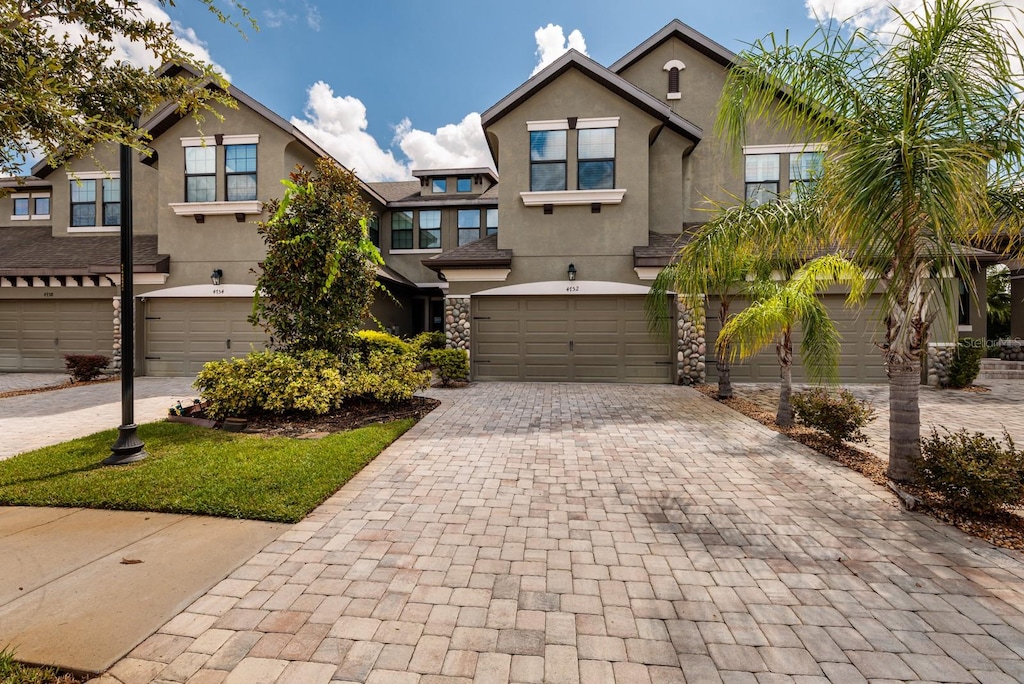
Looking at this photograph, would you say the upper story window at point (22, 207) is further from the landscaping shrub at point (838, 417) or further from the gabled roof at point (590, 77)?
the landscaping shrub at point (838, 417)

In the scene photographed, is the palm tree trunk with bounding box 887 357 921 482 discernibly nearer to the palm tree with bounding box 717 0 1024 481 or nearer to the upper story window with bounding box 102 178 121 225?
the palm tree with bounding box 717 0 1024 481

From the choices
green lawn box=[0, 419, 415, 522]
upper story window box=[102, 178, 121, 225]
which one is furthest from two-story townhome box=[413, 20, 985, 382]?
upper story window box=[102, 178, 121, 225]

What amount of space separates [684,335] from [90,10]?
1220 centimetres

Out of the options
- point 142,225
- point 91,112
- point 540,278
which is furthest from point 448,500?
point 142,225

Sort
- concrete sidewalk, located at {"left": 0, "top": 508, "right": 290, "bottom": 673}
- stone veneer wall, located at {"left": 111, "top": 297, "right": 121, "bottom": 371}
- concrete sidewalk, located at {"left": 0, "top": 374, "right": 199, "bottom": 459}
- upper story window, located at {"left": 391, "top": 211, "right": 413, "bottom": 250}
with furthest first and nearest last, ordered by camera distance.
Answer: upper story window, located at {"left": 391, "top": 211, "right": 413, "bottom": 250} < stone veneer wall, located at {"left": 111, "top": 297, "right": 121, "bottom": 371} < concrete sidewalk, located at {"left": 0, "top": 374, "right": 199, "bottom": 459} < concrete sidewalk, located at {"left": 0, "top": 508, "right": 290, "bottom": 673}

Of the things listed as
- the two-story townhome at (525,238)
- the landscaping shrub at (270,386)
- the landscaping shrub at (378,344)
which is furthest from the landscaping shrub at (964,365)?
the landscaping shrub at (270,386)

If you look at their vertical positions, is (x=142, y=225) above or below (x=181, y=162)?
below

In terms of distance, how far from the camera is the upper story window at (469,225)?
17938 mm

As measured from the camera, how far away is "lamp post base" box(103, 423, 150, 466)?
5.16 metres

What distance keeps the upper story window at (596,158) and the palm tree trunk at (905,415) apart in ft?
29.3

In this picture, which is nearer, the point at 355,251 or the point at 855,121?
the point at 855,121

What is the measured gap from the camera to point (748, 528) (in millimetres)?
3791

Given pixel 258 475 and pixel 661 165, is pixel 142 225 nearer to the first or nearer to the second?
pixel 258 475

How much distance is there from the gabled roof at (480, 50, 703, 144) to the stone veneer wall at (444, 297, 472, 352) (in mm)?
5028
